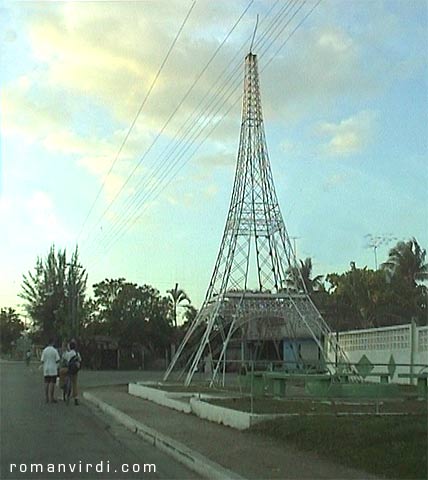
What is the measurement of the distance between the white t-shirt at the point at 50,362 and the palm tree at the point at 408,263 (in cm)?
3563

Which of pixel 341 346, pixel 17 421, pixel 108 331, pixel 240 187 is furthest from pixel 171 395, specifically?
pixel 108 331

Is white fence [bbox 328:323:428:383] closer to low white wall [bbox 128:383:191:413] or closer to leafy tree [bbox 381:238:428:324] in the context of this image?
low white wall [bbox 128:383:191:413]

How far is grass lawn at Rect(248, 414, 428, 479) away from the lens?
432 inches

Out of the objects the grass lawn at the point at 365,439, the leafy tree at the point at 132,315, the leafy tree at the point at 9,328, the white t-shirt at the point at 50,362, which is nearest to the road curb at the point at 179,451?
the grass lawn at the point at 365,439

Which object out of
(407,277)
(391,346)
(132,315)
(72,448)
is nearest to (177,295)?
(132,315)

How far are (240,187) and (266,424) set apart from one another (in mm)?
16270

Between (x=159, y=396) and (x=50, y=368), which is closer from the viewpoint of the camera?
(x=50, y=368)

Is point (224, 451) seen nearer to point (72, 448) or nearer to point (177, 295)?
point (72, 448)

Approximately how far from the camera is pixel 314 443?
43.1ft

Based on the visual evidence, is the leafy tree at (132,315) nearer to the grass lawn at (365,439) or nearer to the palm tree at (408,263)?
the palm tree at (408,263)

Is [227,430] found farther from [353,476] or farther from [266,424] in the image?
[353,476]

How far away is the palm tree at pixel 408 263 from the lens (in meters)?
55.7

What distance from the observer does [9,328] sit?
388ft

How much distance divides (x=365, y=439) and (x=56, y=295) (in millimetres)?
59610
